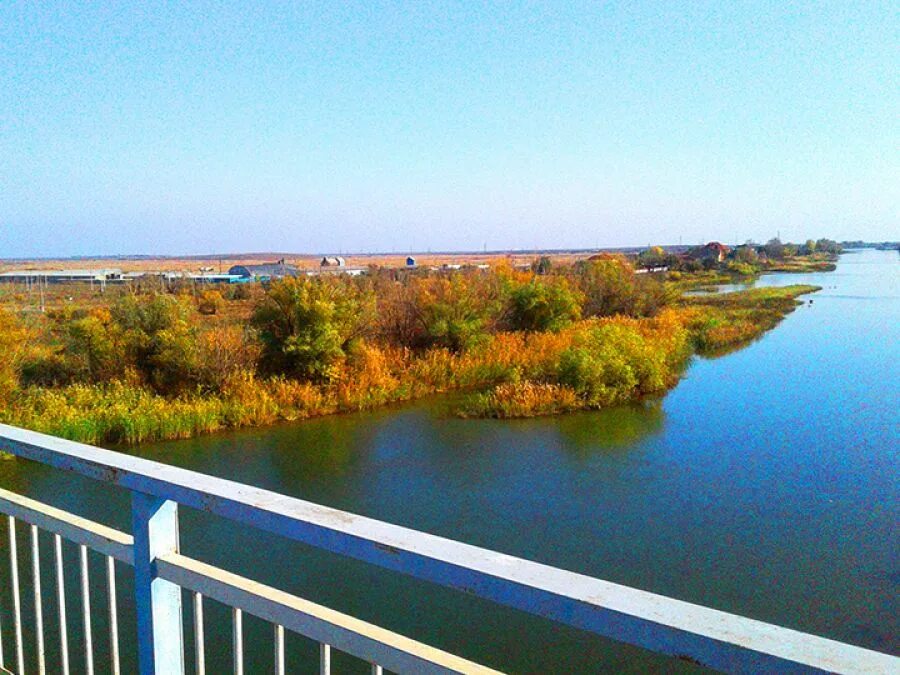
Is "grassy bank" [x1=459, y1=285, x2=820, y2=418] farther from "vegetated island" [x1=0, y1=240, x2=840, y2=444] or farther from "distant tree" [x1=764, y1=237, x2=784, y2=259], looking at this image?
"distant tree" [x1=764, y1=237, x2=784, y2=259]

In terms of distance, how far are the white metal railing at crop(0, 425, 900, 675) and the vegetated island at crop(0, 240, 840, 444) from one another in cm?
1050

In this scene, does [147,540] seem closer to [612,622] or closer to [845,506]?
[612,622]

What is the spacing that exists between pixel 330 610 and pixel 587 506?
8293 millimetres

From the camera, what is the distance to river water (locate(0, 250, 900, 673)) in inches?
250

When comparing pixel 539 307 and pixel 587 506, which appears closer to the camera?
pixel 587 506

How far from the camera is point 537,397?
1462 centimetres

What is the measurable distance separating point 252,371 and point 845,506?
995 cm

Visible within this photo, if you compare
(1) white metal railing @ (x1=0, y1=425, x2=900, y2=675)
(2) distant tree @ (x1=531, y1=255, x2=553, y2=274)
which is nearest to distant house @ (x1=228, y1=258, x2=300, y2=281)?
(2) distant tree @ (x1=531, y1=255, x2=553, y2=274)

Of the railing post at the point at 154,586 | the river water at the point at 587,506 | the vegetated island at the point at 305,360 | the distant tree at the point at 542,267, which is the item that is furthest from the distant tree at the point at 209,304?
the railing post at the point at 154,586

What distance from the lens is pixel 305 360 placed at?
14.6 metres

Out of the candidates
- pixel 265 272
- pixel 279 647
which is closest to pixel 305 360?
pixel 279 647

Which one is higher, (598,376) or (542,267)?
(542,267)

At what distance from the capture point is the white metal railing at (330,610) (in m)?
0.94

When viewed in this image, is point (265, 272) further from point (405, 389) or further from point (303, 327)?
point (303, 327)
